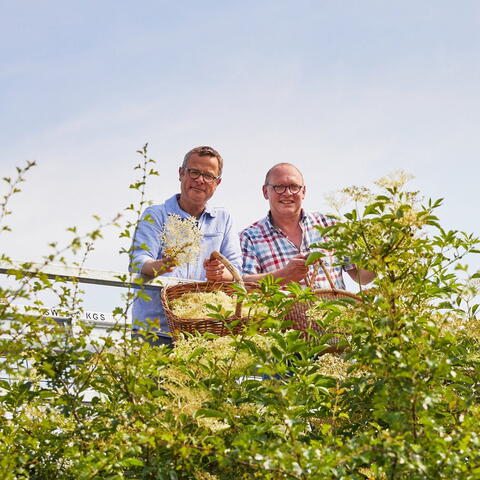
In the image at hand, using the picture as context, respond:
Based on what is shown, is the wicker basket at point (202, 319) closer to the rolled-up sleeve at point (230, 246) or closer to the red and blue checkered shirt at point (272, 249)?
the rolled-up sleeve at point (230, 246)

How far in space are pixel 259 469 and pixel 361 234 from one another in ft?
2.33

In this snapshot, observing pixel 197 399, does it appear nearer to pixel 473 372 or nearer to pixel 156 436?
pixel 156 436

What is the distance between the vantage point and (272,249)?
4324 mm

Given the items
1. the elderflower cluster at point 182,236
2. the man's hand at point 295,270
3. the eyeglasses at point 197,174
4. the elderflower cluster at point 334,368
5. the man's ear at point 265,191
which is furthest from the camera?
the man's ear at point 265,191

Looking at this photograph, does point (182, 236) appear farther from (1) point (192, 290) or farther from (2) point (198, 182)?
(2) point (198, 182)

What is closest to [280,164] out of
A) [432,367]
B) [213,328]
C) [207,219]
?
[207,219]

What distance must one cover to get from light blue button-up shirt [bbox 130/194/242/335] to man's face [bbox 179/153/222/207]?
83 millimetres

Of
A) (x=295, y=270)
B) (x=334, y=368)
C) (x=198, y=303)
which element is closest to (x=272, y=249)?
(x=295, y=270)

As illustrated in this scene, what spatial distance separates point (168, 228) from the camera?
11.0 feet

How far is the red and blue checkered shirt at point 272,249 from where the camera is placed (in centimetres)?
426

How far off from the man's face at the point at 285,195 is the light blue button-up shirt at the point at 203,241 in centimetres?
38

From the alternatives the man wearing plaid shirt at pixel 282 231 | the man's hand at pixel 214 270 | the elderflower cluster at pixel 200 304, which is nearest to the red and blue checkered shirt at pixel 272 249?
the man wearing plaid shirt at pixel 282 231

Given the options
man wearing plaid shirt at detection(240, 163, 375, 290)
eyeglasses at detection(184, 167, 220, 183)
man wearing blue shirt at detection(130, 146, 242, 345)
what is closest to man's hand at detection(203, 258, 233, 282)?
man wearing blue shirt at detection(130, 146, 242, 345)

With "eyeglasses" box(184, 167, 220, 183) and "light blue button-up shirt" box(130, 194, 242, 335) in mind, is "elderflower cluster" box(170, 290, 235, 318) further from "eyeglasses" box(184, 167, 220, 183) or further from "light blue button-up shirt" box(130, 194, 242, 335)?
"eyeglasses" box(184, 167, 220, 183)
